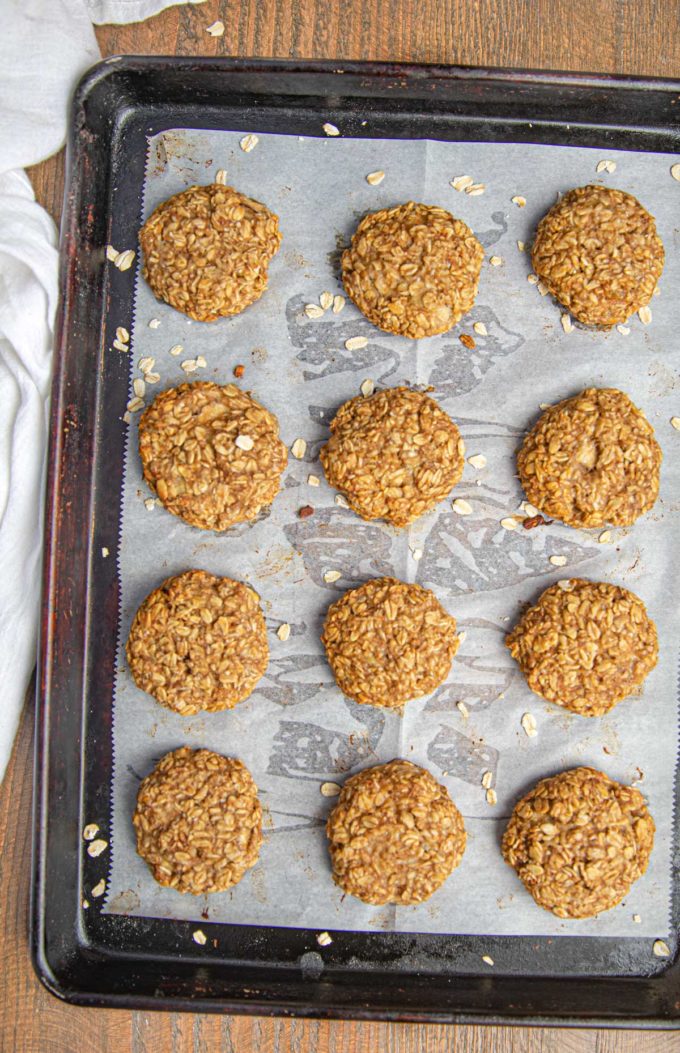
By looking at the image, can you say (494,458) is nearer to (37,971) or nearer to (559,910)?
(559,910)

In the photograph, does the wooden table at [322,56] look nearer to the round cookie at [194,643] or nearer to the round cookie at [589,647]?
the round cookie at [194,643]

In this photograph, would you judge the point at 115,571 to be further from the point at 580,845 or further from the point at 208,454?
the point at 580,845

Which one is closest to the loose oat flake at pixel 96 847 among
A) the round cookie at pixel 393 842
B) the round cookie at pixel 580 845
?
the round cookie at pixel 393 842

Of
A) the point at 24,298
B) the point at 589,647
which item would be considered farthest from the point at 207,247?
the point at 589,647

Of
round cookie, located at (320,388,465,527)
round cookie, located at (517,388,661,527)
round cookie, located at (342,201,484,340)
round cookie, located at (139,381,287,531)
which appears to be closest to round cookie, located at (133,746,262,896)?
round cookie, located at (139,381,287,531)

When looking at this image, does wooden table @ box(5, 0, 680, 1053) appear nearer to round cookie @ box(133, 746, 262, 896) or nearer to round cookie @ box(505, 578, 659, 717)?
round cookie @ box(133, 746, 262, 896)

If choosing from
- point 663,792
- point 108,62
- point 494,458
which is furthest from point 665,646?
point 108,62
